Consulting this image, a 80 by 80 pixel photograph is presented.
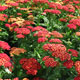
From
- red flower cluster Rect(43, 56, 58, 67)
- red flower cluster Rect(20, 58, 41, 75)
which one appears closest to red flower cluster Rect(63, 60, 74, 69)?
red flower cluster Rect(43, 56, 58, 67)

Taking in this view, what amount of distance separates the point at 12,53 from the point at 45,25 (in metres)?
1.56

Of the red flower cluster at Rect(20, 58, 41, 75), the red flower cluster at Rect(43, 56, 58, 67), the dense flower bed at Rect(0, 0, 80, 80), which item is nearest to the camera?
the red flower cluster at Rect(43, 56, 58, 67)

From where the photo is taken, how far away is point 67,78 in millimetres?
3502

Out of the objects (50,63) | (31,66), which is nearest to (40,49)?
(31,66)

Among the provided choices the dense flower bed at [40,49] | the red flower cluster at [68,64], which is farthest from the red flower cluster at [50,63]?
the red flower cluster at [68,64]

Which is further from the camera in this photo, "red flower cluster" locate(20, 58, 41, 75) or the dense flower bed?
"red flower cluster" locate(20, 58, 41, 75)

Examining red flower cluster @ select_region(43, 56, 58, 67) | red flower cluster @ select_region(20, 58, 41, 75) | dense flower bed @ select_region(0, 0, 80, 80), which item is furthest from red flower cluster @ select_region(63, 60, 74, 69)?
red flower cluster @ select_region(20, 58, 41, 75)

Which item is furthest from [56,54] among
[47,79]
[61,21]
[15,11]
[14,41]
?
[15,11]

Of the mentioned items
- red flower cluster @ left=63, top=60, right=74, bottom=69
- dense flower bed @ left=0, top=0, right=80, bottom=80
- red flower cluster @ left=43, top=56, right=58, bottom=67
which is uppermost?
red flower cluster @ left=43, top=56, right=58, bottom=67

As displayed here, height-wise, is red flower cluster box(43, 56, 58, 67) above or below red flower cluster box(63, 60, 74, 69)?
above

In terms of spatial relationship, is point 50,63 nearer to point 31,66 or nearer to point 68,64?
point 68,64

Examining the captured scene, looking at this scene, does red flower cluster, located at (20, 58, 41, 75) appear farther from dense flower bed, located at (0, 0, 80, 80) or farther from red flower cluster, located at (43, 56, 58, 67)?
red flower cluster, located at (43, 56, 58, 67)

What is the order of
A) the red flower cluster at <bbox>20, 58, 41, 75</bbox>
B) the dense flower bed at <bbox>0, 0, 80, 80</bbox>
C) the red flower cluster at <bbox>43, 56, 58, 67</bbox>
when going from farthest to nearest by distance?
the red flower cluster at <bbox>20, 58, 41, 75</bbox>
the dense flower bed at <bbox>0, 0, 80, 80</bbox>
the red flower cluster at <bbox>43, 56, 58, 67</bbox>

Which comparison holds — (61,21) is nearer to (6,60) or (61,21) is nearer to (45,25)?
(45,25)
